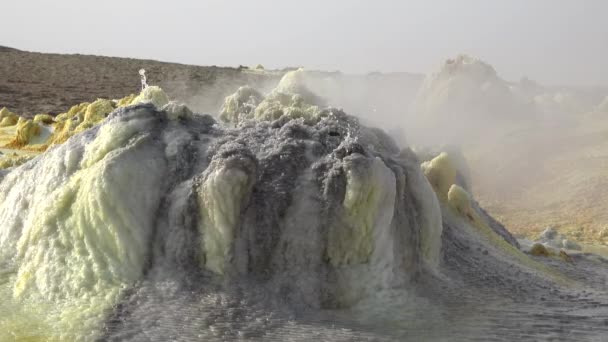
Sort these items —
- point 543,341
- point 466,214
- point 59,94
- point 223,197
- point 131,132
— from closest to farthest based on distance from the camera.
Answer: point 543,341 → point 223,197 → point 131,132 → point 466,214 → point 59,94

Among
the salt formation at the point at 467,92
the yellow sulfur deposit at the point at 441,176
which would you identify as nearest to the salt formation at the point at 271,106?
the yellow sulfur deposit at the point at 441,176

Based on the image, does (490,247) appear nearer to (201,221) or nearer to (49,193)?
(201,221)

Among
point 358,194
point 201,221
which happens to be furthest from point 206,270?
point 358,194

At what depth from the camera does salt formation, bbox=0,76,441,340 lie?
2.93 m

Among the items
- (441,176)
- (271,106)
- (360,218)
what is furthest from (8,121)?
(360,218)

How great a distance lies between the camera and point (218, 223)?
2.93 meters

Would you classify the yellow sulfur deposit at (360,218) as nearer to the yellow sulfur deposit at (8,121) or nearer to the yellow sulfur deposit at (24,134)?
the yellow sulfur deposit at (24,134)

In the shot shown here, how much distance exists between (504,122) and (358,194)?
11.2 m

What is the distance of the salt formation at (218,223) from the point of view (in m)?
2.93

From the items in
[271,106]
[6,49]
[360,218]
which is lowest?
[360,218]

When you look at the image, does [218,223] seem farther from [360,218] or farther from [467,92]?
[467,92]

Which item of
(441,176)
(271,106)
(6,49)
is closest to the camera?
(271,106)

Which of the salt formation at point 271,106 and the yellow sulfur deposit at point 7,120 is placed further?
the yellow sulfur deposit at point 7,120

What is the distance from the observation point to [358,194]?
2951mm
